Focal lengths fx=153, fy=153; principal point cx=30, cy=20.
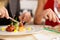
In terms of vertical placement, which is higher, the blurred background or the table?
the blurred background

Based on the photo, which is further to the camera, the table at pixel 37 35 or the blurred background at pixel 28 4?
the blurred background at pixel 28 4

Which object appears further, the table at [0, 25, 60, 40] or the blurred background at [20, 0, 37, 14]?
the blurred background at [20, 0, 37, 14]

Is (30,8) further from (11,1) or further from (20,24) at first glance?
(20,24)

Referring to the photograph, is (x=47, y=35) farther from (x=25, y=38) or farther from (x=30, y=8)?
(x=30, y=8)

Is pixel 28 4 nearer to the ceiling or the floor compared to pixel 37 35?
nearer to the ceiling

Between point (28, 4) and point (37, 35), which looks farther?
point (28, 4)

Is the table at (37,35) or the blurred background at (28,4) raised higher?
the blurred background at (28,4)

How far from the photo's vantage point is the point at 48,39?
2.55ft

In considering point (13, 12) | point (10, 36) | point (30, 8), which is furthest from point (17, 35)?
point (30, 8)

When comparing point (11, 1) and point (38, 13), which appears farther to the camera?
point (11, 1)

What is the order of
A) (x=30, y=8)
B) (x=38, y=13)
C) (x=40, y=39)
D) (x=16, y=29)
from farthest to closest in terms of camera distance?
1. (x=30, y=8)
2. (x=38, y=13)
3. (x=16, y=29)
4. (x=40, y=39)

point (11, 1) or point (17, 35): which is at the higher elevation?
point (11, 1)

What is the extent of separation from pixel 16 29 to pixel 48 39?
209 millimetres

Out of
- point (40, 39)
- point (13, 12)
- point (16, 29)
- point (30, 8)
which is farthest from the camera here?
point (30, 8)
